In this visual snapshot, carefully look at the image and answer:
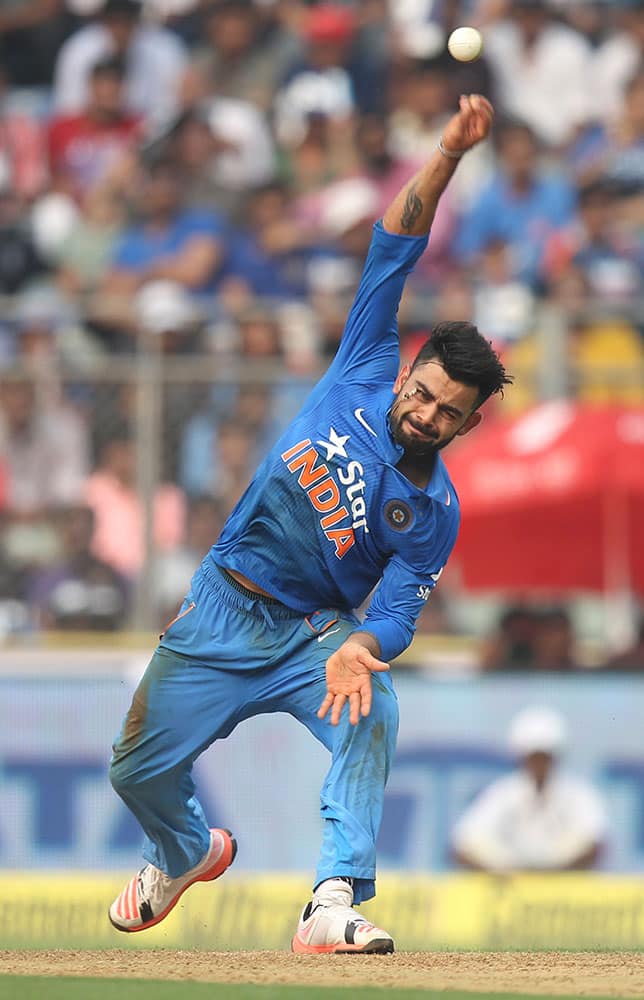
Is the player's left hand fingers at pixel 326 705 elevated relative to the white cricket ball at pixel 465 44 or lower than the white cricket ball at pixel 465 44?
lower

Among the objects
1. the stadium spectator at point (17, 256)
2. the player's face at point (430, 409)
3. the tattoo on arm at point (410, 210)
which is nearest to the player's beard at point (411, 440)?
the player's face at point (430, 409)

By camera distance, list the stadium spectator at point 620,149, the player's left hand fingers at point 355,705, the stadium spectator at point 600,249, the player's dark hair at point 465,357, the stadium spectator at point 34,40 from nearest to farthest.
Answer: the player's left hand fingers at point 355,705 < the player's dark hair at point 465,357 < the stadium spectator at point 600,249 < the stadium spectator at point 620,149 < the stadium spectator at point 34,40

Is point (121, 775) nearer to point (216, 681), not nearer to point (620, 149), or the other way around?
point (216, 681)

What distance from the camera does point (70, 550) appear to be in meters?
11.7

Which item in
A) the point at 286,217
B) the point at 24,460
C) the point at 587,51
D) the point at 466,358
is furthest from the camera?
the point at 587,51

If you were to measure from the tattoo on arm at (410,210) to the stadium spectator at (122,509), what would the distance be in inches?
203

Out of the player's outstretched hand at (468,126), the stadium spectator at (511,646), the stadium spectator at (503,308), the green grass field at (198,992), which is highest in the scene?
the stadium spectator at (503,308)

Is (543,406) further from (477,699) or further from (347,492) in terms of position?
(347,492)

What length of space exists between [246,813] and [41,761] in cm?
134

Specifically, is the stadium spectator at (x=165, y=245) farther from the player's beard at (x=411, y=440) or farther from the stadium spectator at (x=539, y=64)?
the player's beard at (x=411, y=440)

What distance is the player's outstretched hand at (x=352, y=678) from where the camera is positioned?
6262 mm

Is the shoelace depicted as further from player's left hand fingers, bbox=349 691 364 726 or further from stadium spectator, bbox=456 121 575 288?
stadium spectator, bbox=456 121 575 288

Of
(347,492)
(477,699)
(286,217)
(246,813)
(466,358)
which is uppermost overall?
(286,217)

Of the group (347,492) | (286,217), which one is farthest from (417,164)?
(347,492)
